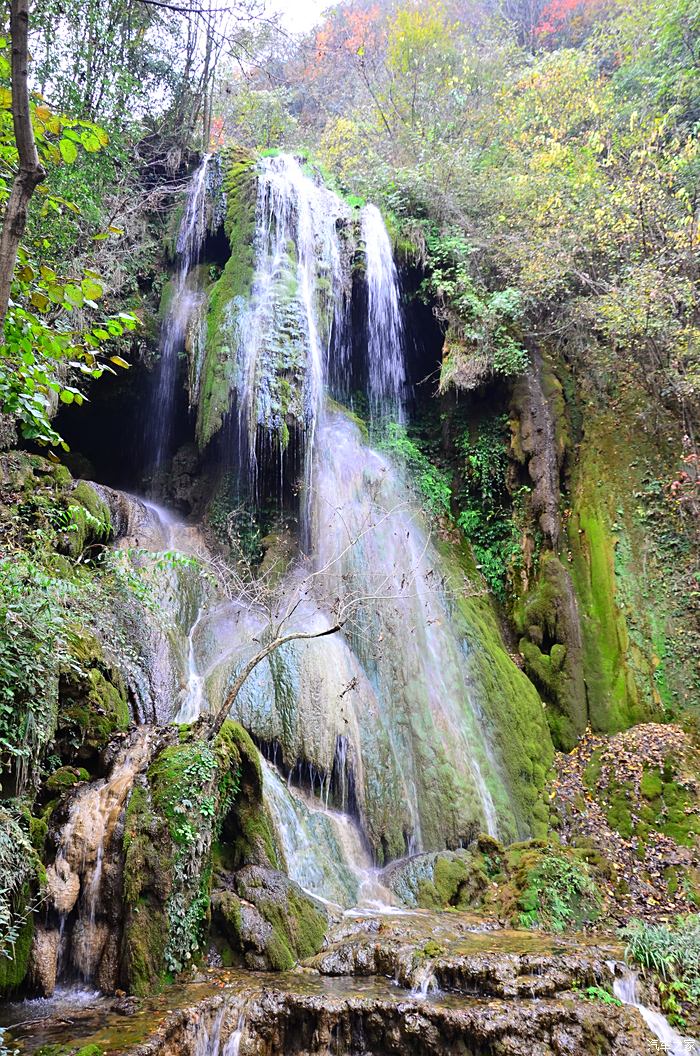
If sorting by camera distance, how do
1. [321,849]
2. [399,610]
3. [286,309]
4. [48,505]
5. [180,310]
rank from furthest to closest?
1. [180,310]
2. [286,309]
3. [399,610]
4. [48,505]
5. [321,849]

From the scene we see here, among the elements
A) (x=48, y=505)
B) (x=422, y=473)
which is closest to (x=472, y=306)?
(x=422, y=473)

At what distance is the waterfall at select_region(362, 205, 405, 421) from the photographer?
14.2 m

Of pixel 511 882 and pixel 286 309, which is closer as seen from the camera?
pixel 511 882

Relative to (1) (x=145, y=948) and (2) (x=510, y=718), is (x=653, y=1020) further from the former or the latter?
(2) (x=510, y=718)

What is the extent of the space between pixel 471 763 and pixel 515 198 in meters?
12.2

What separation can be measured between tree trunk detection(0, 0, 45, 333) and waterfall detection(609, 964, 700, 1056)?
633cm

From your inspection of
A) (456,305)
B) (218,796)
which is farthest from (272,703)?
(456,305)

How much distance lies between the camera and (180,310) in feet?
43.9

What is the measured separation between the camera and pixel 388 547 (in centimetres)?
1138

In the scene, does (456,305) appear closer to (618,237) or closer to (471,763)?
(618,237)

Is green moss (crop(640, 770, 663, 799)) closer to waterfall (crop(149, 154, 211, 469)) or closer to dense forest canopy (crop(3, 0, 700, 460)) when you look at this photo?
dense forest canopy (crop(3, 0, 700, 460))

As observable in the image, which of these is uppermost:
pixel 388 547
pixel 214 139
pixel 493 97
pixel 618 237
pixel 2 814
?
pixel 214 139

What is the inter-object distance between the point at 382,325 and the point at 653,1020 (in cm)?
1271

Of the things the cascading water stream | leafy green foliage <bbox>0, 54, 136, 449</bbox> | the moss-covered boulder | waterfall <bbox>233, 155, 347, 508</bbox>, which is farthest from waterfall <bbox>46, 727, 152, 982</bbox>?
waterfall <bbox>233, 155, 347, 508</bbox>
